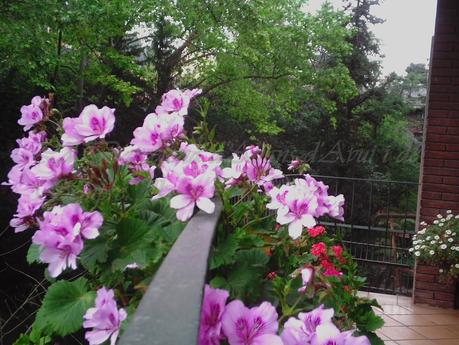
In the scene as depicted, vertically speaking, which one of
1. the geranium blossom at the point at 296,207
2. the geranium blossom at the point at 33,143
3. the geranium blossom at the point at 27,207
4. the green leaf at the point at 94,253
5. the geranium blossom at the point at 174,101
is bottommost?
the green leaf at the point at 94,253

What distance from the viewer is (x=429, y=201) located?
388 centimetres

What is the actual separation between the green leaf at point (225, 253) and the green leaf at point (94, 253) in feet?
0.53

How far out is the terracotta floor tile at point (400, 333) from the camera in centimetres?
306

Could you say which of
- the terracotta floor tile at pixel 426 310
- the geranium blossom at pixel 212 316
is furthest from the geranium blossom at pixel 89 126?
the terracotta floor tile at pixel 426 310

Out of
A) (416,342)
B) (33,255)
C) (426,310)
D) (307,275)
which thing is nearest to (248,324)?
(307,275)

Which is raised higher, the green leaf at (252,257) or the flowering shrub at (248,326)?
the green leaf at (252,257)

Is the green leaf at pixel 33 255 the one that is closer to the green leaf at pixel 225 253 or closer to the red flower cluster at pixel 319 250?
the green leaf at pixel 225 253

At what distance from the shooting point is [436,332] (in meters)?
3.19

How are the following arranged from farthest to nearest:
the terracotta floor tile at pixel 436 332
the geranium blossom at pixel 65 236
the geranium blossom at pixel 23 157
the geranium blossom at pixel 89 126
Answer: the terracotta floor tile at pixel 436 332
the geranium blossom at pixel 23 157
the geranium blossom at pixel 89 126
the geranium blossom at pixel 65 236

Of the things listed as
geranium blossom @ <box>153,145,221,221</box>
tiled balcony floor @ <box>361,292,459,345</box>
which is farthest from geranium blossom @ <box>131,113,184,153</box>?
tiled balcony floor @ <box>361,292,459,345</box>

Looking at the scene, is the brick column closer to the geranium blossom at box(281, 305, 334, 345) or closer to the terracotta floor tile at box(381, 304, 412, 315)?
the terracotta floor tile at box(381, 304, 412, 315)

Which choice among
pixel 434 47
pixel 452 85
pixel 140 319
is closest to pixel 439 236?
pixel 452 85

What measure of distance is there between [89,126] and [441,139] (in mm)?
3549

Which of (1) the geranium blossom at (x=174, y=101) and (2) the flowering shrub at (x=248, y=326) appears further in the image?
(1) the geranium blossom at (x=174, y=101)
